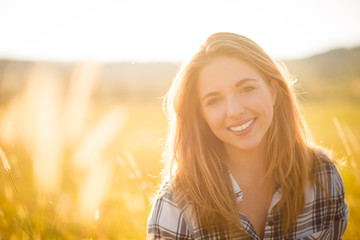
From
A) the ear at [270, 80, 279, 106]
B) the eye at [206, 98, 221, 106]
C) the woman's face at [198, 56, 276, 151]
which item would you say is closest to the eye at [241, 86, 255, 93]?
the woman's face at [198, 56, 276, 151]

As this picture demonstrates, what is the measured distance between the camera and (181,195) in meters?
2.03

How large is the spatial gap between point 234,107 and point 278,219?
0.84 meters

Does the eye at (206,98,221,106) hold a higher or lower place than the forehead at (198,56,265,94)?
lower

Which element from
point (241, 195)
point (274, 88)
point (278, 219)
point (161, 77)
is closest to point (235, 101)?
point (274, 88)

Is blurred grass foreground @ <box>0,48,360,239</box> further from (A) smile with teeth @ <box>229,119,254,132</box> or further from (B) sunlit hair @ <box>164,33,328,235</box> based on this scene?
(A) smile with teeth @ <box>229,119,254,132</box>

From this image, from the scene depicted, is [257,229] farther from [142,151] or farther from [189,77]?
[142,151]

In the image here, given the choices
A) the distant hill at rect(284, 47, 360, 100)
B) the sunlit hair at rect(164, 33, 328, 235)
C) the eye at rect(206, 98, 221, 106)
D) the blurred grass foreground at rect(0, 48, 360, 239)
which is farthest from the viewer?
the distant hill at rect(284, 47, 360, 100)

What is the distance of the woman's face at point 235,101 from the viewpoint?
82.3 inches

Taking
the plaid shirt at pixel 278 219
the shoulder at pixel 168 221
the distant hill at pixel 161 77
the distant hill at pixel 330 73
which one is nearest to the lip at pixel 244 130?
the plaid shirt at pixel 278 219

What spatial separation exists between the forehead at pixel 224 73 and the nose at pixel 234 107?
11 centimetres

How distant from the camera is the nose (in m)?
2.05

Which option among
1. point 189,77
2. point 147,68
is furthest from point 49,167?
point 147,68

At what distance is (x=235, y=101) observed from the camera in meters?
2.08

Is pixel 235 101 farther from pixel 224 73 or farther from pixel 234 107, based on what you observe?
pixel 224 73
